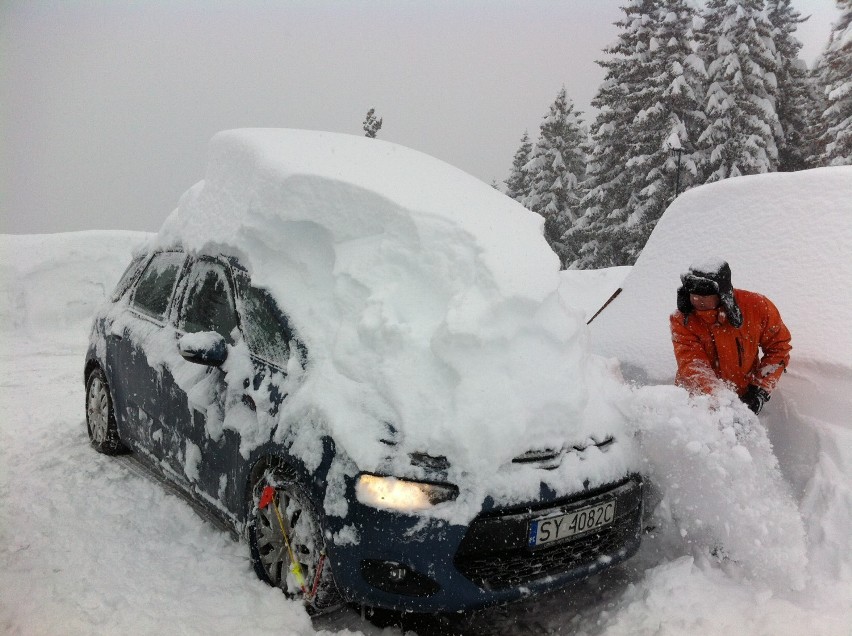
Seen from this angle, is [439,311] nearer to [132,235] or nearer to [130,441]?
[130,441]

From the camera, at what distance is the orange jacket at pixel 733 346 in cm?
327

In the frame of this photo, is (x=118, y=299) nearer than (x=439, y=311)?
No

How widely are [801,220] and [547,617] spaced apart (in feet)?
8.81

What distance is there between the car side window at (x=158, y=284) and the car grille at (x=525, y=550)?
8.23 feet

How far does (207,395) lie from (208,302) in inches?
21.5

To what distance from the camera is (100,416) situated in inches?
181

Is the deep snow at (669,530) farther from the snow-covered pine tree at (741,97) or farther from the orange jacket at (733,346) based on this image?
the snow-covered pine tree at (741,97)

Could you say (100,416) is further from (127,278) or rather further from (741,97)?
(741,97)

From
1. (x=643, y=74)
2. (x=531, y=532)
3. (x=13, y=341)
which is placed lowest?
(x=13, y=341)

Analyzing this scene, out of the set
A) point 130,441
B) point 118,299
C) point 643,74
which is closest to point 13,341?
point 118,299

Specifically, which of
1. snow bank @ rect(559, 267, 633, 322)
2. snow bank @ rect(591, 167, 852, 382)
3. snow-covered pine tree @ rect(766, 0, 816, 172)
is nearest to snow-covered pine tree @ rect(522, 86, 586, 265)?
snow-covered pine tree @ rect(766, 0, 816, 172)

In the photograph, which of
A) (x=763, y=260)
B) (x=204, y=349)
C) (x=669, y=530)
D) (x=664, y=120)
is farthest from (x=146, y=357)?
(x=664, y=120)

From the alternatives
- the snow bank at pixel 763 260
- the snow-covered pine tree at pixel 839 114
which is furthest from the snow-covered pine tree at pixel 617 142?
the snow bank at pixel 763 260

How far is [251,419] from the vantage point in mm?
2885
